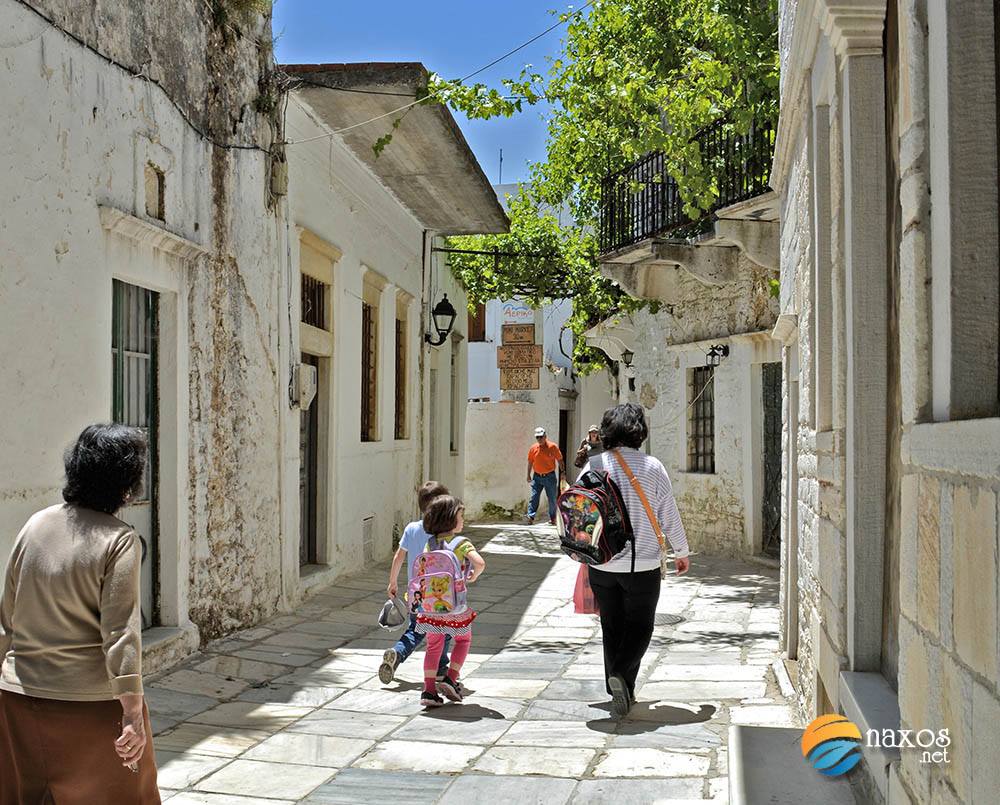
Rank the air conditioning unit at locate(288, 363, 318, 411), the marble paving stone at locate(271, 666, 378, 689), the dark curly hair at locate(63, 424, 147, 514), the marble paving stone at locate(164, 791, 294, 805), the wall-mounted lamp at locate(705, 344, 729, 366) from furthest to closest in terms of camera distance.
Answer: the wall-mounted lamp at locate(705, 344, 729, 366) < the air conditioning unit at locate(288, 363, 318, 411) < the marble paving stone at locate(271, 666, 378, 689) < the marble paving stone at locate(164, 791, 294, 805) < the dark curly hair at locate(63, 424, 147, 514)

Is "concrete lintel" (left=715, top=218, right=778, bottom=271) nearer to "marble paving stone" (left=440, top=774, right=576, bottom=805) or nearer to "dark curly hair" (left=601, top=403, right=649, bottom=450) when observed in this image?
"dark curly hair" (left=601, top=403, right=649, bottom=450)

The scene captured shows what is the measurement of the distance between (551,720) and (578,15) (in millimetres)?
13367

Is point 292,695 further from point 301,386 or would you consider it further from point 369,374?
point 369,374

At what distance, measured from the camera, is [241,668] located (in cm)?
730

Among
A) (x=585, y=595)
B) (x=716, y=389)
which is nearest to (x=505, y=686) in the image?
(x=585, y=595)

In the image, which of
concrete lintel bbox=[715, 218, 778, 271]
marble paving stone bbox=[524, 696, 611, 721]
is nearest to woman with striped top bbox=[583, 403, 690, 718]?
marble paving stone bbox=[524, 696, 611, 721]

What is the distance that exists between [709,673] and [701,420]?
8591 millimetres

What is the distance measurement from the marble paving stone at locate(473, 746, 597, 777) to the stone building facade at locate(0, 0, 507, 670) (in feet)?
8.08

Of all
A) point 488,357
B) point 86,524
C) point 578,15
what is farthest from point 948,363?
point 488,357

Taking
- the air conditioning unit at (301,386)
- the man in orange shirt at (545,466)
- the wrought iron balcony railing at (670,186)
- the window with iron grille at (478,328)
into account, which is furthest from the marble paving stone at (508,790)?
the window with iron grille at (478,328)

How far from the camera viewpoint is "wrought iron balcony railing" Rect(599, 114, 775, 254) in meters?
12.2

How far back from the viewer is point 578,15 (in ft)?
56.6

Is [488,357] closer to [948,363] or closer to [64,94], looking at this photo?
[64,94]

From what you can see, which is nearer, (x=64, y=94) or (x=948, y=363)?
(x=948, y=363)
